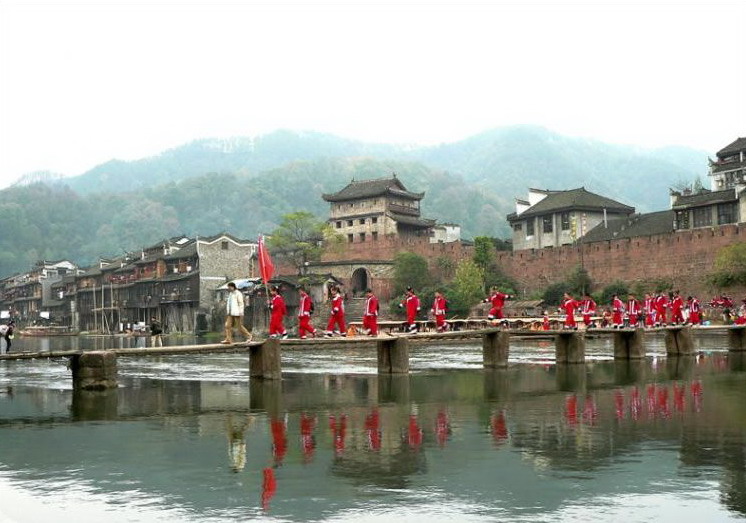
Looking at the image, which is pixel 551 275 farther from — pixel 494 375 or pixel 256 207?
pixel 256 207

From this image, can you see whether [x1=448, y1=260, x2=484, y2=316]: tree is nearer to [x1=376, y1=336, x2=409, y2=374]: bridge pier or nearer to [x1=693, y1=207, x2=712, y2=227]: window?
[x1=693, y1=207, x2=712, y2=227]: window

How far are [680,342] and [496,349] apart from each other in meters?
7.92

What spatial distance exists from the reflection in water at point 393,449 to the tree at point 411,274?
53559mm

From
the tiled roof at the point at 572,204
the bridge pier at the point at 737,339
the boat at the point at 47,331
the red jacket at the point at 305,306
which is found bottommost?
the bridge pier at the point at 737,339

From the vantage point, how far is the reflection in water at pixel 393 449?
877 centimetres

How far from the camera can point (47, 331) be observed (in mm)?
95312

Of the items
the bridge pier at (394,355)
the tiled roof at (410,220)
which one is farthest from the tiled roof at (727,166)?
the bridge pier at (394,355)

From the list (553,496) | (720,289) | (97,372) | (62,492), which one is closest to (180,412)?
(97,372)

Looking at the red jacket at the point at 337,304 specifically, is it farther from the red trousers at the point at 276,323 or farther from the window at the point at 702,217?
the window at the point at 702,217

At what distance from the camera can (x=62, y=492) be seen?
953 cm

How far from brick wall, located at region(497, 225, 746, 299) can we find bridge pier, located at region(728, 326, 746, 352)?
27261 mm

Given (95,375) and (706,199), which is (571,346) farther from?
(706,199)

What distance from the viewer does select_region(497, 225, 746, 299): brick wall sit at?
59.3 metres

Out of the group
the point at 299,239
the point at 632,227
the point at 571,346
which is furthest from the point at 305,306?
the point at 299,239
